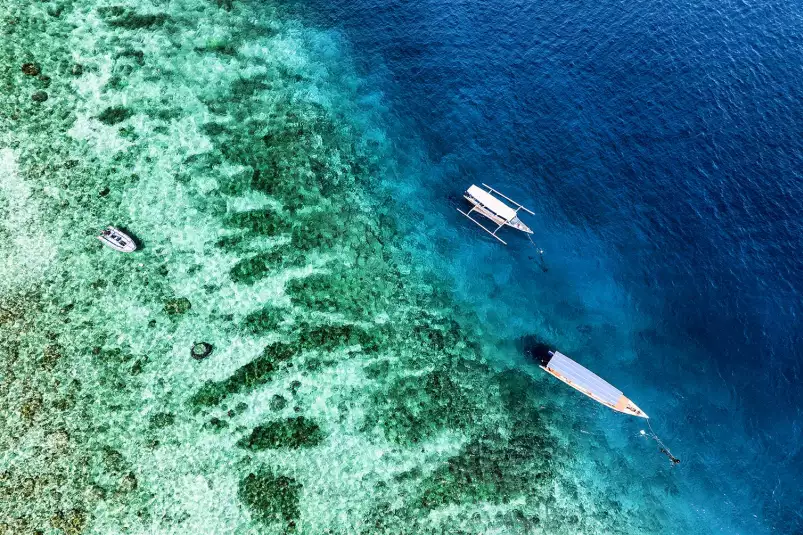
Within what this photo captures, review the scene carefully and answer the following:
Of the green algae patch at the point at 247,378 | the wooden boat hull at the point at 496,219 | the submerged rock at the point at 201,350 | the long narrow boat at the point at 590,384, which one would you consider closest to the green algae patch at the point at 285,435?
the green algae patch at the point at 247,378

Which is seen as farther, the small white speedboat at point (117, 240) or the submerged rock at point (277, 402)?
the small white speedboat at point (117, 240)

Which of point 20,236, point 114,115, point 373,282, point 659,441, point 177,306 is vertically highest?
point 114,115

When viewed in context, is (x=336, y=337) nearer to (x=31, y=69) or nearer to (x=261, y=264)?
(x=261, y=264)

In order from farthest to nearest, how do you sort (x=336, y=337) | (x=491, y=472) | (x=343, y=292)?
(x=343, y=292) → (x=336, y=337) → (x=491, y=472)

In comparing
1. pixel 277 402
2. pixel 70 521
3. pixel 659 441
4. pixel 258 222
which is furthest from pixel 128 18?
pixel 659 441

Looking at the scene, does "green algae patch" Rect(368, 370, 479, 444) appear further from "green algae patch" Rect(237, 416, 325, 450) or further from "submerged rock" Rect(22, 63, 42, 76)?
"submerged rock" Rect(22, 63, 42, 76)

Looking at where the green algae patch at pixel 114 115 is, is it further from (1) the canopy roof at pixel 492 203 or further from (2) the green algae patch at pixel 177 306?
(1) the canopy roof at pixel 492 203

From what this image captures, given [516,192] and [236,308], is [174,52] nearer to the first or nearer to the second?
[236,308]
